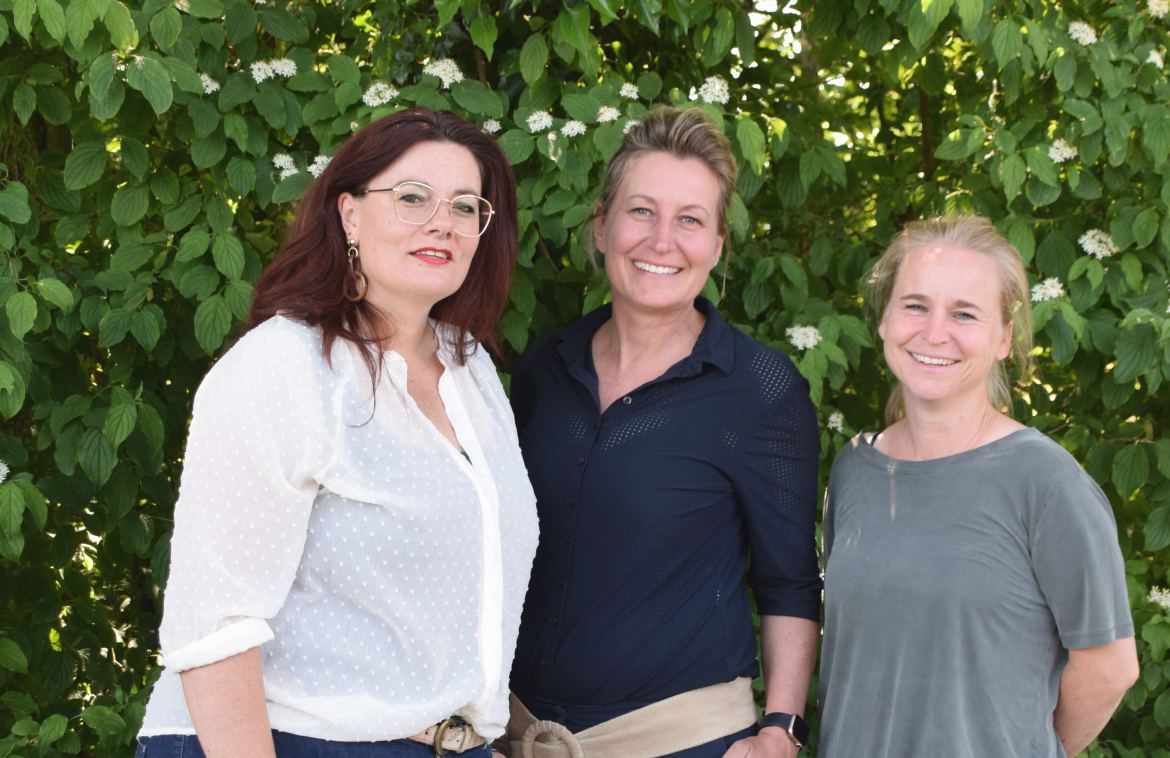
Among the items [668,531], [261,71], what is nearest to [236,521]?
[668,531]

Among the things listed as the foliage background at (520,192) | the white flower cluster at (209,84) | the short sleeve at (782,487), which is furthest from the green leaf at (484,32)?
the short sleeve at (782,487)

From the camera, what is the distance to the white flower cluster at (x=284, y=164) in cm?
291

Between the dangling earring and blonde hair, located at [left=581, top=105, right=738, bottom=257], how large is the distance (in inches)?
29.4

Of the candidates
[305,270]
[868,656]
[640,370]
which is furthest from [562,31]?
[868,656]

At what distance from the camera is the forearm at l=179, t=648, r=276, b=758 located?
179 cm

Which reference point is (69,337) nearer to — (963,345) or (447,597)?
(447,597)

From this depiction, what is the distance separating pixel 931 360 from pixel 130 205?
1.88 meters

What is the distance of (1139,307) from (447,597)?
1929mm

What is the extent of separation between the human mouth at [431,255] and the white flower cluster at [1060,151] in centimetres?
173

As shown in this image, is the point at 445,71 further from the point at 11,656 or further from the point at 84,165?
the point at 11,656

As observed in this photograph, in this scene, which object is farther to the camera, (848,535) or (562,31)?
(562,31)

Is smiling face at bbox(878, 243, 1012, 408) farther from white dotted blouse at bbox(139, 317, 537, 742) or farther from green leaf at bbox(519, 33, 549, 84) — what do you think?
green leaf at bbox(519, 33, 549, 84)

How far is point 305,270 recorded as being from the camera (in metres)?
2.10

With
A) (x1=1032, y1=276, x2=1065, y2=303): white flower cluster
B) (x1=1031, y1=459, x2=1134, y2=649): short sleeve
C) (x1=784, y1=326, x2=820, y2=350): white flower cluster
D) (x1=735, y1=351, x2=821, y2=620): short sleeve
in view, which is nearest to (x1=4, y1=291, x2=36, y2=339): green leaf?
(x1=735, y1=351, x2=821, y2=620): short sleeve
